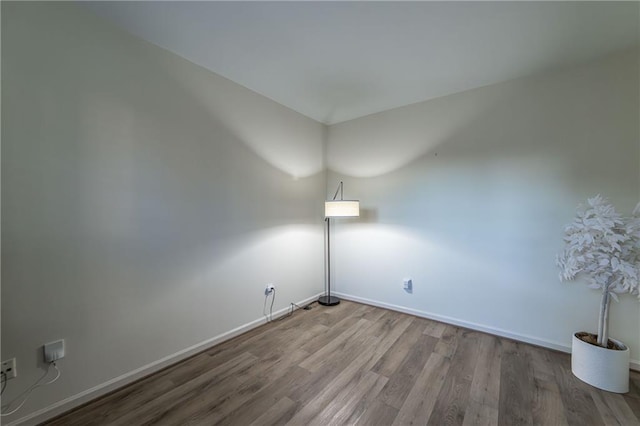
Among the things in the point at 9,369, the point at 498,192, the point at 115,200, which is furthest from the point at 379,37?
the point at 9,369

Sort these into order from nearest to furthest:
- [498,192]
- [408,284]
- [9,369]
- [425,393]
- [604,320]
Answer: [9,369], [425,393], [604,320], [498,192], [408,284]

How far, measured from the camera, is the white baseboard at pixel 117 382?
4.79 ft

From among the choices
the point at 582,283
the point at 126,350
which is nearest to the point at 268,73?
the point at 126,350

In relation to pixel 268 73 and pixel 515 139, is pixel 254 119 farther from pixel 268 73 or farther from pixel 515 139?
pixel 515 139

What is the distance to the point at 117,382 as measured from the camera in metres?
1.76

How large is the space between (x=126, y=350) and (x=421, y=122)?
3.51m

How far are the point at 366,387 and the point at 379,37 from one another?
8.47 feet

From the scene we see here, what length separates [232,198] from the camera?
2.49 meters

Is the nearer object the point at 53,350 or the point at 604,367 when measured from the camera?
the point at 53,350

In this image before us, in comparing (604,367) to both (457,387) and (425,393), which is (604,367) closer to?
(457,387)

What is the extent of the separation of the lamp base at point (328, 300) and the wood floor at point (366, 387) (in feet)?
2.67

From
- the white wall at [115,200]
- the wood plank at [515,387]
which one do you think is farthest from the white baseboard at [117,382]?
the wood plank at [515,387]

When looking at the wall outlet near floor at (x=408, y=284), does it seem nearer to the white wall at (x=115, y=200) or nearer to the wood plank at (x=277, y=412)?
the white wall at (x=115, y=200)

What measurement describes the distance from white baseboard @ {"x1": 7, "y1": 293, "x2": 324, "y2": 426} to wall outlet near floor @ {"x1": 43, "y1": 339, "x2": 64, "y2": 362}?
28 centimetres
